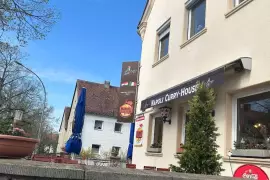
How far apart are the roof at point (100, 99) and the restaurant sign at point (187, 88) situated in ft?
109

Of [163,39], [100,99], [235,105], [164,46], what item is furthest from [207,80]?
[100,99]

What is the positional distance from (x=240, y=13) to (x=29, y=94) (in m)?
36.9

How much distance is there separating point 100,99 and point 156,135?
34703mm

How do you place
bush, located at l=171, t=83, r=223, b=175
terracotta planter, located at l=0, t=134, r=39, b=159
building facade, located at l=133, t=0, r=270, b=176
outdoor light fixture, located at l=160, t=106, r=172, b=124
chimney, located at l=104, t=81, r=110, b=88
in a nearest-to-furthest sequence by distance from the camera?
terracotta planter, located at l=0, t=134, r=39, b=159 < bush, located at l=171, t=83, r=223, b=175 < building facade, located at l=133, t=0, r=270, b=176 < outdoor light fixture, located at l=160, t=106, r=172, b=124 < chimney, located at l=104, t=81, r=110, b=88

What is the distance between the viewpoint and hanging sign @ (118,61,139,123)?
14.4 m

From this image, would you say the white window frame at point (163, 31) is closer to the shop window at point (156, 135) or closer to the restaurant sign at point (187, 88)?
the shop window at point (156, 135)

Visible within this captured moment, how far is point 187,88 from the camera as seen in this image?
7508mm

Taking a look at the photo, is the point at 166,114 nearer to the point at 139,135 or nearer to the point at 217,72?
the point at 139,135

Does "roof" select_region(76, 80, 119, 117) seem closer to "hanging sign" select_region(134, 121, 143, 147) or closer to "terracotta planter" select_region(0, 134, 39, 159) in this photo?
"hanging sign" select_region(134, 121, 143, 147)

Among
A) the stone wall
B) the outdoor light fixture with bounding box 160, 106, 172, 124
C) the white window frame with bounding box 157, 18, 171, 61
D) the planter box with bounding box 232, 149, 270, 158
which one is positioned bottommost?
the stone wall

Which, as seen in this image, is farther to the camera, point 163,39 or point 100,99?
point 100,99

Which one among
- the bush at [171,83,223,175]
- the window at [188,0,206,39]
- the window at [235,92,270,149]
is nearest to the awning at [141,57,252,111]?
the window at [235,92,270,149]

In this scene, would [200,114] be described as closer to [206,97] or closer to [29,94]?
[206,97]

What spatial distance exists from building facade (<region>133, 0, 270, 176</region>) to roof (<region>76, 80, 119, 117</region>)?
103ft
